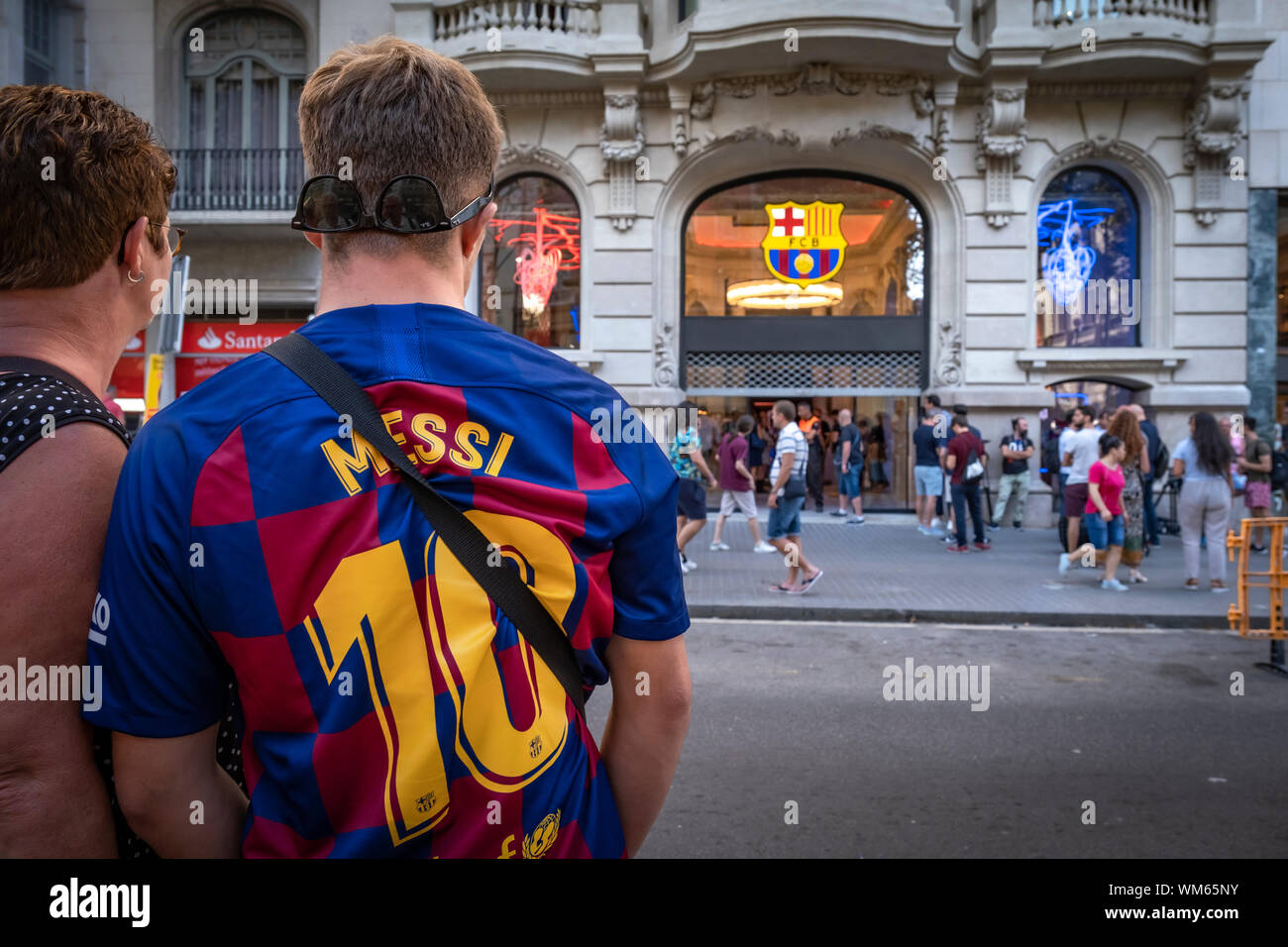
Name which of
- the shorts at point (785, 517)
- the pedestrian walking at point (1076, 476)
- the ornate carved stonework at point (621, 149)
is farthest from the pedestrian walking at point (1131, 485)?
the ornate carved stonework at point (621, 149)

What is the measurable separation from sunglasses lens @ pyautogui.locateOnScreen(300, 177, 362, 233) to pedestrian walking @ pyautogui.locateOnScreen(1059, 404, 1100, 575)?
10951 mm

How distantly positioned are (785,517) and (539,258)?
8935 mm

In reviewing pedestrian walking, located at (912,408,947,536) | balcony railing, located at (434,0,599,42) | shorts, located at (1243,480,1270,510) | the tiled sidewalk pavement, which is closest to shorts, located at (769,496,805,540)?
the tiled sidewalk pavement

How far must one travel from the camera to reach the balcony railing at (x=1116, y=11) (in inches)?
581

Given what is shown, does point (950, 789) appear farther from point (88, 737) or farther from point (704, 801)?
point (88, 737)

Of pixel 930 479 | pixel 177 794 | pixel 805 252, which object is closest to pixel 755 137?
pixel 805 252

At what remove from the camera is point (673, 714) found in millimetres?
1371

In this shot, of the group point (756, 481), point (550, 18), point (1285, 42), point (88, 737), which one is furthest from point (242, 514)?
point (1285, 42)

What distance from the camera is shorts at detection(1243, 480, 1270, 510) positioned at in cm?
1203

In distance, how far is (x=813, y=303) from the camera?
1691 centimetres

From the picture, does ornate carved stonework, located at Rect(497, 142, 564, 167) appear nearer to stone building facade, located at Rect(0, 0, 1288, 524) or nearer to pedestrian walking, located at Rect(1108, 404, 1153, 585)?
stone building facade, located at Rect(0, 0, 1288, 524)

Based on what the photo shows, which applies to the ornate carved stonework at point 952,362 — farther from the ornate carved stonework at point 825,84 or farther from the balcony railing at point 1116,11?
the balcony railing at point 1116,11

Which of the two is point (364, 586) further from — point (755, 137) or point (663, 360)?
point (755, 137)
